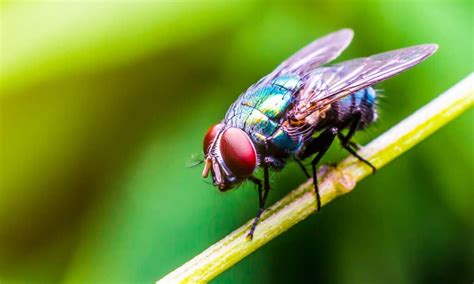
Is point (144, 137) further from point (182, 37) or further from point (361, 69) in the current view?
point (361, 69)

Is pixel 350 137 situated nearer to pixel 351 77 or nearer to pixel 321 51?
pixel 351 77

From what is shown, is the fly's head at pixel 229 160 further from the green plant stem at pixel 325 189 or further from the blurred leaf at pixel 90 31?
the blurred leaf at pixel 90 31

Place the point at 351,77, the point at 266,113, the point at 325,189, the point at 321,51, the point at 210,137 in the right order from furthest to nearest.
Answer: the point at 321,51 → the point at 351,77 → the point at 266,113 → the point at 210,137 → the point at 325,189

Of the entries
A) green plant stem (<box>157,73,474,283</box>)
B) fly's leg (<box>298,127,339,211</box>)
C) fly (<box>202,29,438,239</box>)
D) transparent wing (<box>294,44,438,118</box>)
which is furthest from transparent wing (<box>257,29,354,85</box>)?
green plant stem (<box>157,73,474,283</box>)

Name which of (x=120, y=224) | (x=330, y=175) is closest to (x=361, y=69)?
(x=330, y=175)

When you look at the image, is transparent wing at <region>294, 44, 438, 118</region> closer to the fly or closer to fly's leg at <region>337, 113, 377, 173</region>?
the fly

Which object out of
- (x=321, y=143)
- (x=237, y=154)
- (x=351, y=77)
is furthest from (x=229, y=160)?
(x=351, y=77)

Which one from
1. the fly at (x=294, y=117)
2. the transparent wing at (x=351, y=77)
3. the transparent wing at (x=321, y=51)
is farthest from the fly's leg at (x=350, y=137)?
the transparent wing at (x=321, y=51)
